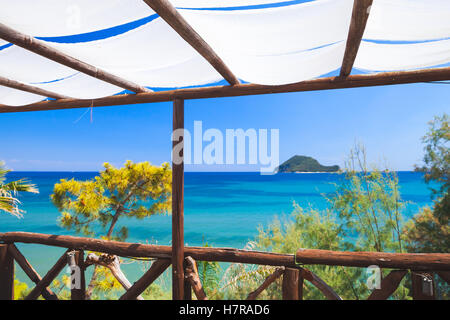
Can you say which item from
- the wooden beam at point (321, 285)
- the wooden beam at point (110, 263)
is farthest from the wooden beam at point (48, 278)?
the wooden beam at point (321, 285)

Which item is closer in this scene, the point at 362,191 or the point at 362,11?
the point at 362,11

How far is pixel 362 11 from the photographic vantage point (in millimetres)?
1017

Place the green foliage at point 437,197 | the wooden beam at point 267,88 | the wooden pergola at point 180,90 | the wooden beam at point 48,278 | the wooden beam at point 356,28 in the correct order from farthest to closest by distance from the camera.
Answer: the green foliage at point 437,197 < the wooden beam at point 48,278 < the wooden beam at point 267,88 < the wooden pergola at point 180,90 < the wooden beam at point 356,28

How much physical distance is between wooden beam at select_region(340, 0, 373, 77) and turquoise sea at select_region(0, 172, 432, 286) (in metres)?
13.8

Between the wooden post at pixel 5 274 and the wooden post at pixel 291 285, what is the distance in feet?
7.76

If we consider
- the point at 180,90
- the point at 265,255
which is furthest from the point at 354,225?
the point at 180,90

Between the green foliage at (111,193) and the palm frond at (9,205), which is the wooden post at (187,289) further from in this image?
the green foliage at (111,193)

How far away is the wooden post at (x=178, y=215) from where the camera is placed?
2.03 metres

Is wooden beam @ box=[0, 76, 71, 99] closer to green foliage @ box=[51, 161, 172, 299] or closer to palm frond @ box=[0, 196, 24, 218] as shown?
palm frond @ box=[0, 196, 24, 218]

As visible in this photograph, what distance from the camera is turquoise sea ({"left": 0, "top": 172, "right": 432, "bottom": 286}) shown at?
59.7 ft

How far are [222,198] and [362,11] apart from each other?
24.3 meters

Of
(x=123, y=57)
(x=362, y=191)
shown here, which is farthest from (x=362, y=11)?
(x=362, y=191)

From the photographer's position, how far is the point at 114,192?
6.75 m

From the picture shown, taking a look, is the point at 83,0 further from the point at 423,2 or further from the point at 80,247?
the point at 80,247
